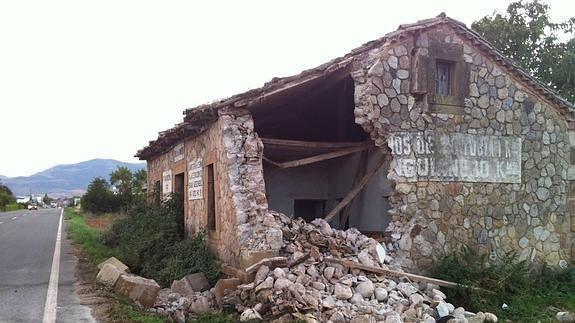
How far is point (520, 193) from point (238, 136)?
645cm

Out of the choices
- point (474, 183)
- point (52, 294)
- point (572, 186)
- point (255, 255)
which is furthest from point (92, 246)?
point (572, 186)

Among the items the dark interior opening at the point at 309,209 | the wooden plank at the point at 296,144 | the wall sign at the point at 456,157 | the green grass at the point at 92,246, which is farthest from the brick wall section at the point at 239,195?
the dark interior opening at the point at 309,209

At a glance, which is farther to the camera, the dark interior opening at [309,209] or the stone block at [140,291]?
the dark interior opening at [309,209]

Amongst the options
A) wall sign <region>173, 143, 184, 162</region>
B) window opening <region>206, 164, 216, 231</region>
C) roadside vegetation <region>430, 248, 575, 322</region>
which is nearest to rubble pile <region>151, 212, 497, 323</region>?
roadside vegetation <region>430, 248, 575, 322</region>

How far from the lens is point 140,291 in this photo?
32.6 ft

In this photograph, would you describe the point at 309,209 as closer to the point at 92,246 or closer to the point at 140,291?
the point at 92,246

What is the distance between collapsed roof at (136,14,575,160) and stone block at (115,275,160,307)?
3.46m

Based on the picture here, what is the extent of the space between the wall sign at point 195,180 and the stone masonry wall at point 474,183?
4.07m

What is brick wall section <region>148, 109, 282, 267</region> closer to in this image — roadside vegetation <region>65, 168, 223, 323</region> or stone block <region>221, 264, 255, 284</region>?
stone block <region>221, 264, 255, 284</region>

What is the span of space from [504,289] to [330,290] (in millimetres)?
3902

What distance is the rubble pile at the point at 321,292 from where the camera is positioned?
9.02 metres

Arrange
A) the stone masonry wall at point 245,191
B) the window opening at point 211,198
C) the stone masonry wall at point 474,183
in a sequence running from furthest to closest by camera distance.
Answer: the window opening at point 211,198 → the stone masonry wall at point 474,183 → the stone masonry wall at point 245,191

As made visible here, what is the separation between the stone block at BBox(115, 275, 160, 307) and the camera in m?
9.87

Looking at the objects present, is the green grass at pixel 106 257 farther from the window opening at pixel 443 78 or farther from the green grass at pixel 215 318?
the window opening at pixel 443 78
